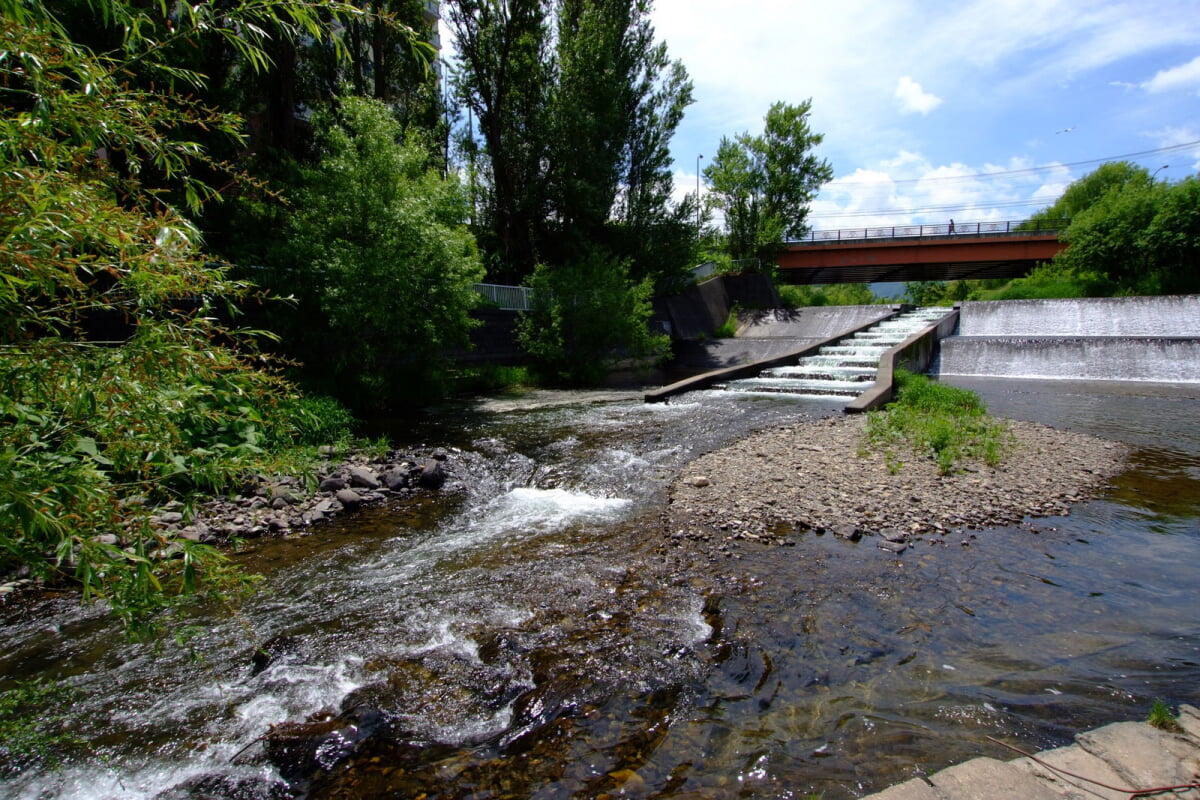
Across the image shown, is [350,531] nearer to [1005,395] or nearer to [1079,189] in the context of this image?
[1005,395]

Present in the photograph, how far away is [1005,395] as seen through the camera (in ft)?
53.0

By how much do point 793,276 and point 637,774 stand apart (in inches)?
1982

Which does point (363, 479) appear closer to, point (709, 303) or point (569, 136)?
point (569, 136)

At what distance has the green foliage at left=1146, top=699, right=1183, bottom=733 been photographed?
9.72 feet

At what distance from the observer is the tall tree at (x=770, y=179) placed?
3684 cm

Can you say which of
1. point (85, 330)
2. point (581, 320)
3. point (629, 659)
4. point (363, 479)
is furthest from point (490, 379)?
point (85, 330)

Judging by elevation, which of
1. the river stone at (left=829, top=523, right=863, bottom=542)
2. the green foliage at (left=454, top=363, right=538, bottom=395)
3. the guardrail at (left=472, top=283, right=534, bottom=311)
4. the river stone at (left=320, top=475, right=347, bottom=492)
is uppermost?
the guardrail at (left=472, top=283, right=534, bottom=311)

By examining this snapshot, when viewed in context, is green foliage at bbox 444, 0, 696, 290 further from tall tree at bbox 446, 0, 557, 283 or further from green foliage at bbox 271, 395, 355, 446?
green foliage at bbox 271, 395, 355, 446

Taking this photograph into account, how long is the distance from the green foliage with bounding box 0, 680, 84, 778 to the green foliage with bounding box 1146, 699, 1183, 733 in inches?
222

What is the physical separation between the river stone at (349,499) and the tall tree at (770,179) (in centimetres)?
3287

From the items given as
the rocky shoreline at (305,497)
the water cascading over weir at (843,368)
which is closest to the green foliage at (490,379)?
the water cascading over weir at (843,368)

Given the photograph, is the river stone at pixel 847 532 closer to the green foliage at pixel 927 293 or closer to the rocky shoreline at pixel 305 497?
the rocky shoreline at pixel 305 497

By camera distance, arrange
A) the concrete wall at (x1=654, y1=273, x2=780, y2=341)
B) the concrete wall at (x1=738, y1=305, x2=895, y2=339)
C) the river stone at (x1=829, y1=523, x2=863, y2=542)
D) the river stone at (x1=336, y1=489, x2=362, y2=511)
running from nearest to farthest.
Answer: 1. the river stone at (x1=829, y1=523, x2=863, y2=542)
2. the river stone at (x1=336, y1=489, x2=362, y2=511)
3. the concrete wall at (x1=738, y1=305, x2=895, y2=339)
4. the concrete wall at (x1=654, y1=273, x2=780, y2=341)

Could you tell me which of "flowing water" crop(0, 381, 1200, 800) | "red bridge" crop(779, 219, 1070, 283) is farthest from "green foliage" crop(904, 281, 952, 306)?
"flowing water" crop(0, 381, 1200, 800)
